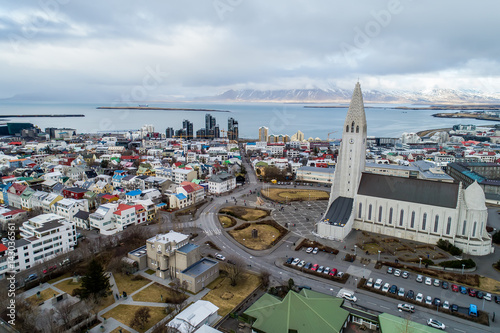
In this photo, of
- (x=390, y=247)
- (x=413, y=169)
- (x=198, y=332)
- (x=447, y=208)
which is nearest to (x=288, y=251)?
(x=390, y=247)

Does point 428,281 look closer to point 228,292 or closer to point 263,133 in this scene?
point 228,292

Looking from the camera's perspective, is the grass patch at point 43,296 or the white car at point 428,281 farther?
the white car at point 428,281

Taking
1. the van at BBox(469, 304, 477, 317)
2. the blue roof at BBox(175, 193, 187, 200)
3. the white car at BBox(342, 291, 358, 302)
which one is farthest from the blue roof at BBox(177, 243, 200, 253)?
the van at BBox(469, 304, 477, 317)

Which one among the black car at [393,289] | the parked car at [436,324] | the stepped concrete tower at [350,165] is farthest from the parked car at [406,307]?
the stepped concrete tower at [350,165]

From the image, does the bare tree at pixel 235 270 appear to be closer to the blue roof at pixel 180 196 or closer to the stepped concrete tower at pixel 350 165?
the stepped concrete tower at pixel 350 165

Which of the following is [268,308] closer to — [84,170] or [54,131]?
[84,170]

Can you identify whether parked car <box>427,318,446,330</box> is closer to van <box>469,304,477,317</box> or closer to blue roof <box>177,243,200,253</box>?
van <box>469,304,477,317</box>
